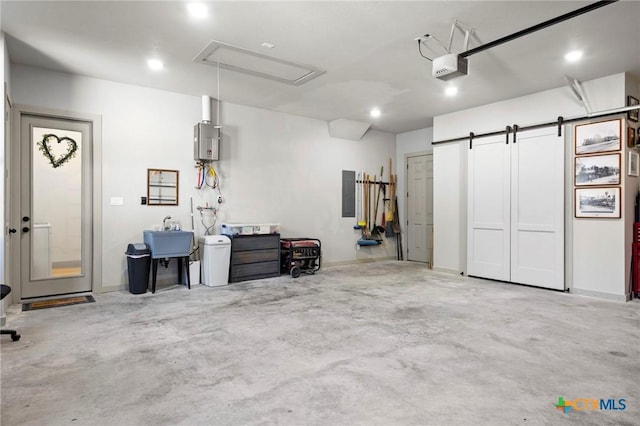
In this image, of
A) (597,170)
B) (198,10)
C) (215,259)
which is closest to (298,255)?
(215,259)

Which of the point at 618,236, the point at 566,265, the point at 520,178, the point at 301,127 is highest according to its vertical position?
the point at 301,127

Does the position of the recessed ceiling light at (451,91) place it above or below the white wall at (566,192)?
above

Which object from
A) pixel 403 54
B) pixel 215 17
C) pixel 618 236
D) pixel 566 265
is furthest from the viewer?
pixel 566 265

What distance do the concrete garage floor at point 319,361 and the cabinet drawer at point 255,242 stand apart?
1258 millimetres

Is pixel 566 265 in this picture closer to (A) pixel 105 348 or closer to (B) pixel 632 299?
(B) pixel 632 299

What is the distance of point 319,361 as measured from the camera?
2.97 metres

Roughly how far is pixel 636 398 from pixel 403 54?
3897 mm

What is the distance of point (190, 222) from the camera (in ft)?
20.1

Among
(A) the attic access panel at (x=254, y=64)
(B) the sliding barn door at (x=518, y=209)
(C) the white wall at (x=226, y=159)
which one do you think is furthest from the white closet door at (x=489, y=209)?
(A) the attic access panel at (x=254, y=64)

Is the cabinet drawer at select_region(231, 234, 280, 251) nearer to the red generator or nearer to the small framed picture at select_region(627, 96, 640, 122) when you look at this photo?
the red generator

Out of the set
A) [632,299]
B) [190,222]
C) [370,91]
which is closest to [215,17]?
[370,91]

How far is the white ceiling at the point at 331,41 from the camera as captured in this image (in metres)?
3.48

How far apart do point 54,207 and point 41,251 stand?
617 millimetres

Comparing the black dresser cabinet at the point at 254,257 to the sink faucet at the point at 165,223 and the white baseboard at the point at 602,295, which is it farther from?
the white baseboard at the point at 602,295
